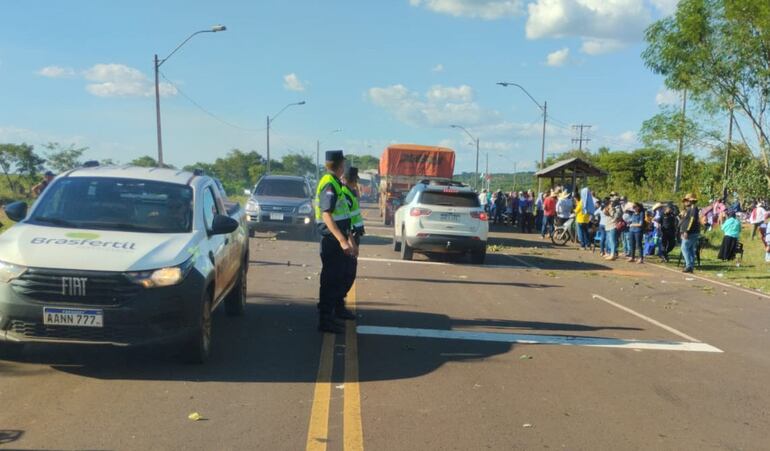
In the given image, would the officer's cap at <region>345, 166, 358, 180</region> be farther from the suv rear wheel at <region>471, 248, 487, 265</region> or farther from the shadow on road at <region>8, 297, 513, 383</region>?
the suv rear wheel at <region>471, 248, 487, 265</region>

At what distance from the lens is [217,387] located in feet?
17.7

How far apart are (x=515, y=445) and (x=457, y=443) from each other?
1.23 feet

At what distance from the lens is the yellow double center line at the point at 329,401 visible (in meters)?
4.41

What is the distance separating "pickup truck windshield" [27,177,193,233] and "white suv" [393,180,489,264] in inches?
352

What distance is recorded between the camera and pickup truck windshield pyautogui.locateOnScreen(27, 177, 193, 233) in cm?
622

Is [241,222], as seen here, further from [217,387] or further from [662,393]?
[662,393]

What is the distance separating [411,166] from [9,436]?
1047 inches

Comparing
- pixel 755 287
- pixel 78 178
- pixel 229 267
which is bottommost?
pixel 755 287

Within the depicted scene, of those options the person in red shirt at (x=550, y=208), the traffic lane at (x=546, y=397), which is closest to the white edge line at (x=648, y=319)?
the traffic lane at (x=546, y=397)

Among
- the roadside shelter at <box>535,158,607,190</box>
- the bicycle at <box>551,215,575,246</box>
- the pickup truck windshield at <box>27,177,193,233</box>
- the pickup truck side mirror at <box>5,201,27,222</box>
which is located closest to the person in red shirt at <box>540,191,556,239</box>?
the bicycle at <box>551,215,575,246</box>

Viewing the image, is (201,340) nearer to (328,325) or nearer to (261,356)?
(261,356)

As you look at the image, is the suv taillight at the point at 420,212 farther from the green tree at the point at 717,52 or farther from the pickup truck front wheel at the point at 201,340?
the green tree at the point at 717,52

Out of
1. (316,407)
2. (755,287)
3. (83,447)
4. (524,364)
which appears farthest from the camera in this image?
(755,287)

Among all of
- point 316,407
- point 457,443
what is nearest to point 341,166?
point 316,407
